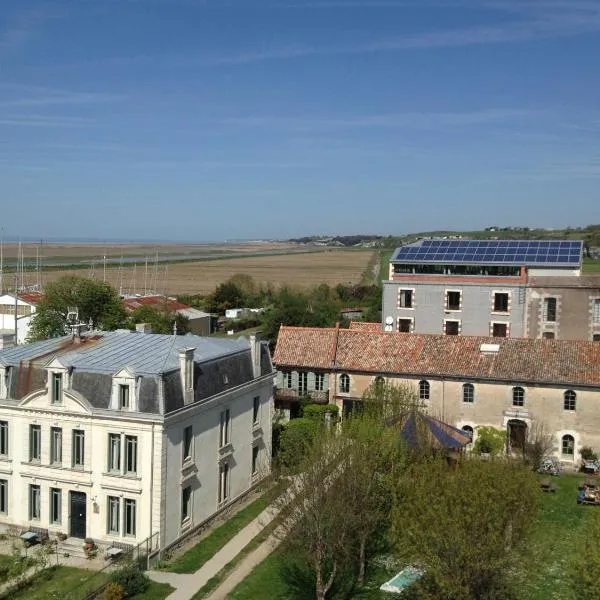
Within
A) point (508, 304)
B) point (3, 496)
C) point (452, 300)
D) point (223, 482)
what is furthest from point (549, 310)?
point (3, 496)

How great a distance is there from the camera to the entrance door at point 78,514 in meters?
29.2

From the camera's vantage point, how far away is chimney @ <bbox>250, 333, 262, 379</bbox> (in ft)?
117

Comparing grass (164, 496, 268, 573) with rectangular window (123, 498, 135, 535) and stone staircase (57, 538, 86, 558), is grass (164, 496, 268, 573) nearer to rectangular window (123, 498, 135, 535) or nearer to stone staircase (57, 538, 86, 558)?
rectangular window (123, 498, 135, 535)

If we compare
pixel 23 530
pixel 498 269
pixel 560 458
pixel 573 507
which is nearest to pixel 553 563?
pixel 573 507

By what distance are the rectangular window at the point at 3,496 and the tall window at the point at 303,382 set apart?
68.9ft

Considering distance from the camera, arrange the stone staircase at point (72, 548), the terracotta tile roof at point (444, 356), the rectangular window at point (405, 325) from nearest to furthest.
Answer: the stone staircase at point (72, 548) → the terracotta tile roof at point (444, 356) → the rectangular window at point (405, 325)

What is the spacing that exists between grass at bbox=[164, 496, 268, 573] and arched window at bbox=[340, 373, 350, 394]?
12170 millimetres

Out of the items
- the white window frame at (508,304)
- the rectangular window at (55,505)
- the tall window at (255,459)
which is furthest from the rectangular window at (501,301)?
the rectangular window at (55,505)

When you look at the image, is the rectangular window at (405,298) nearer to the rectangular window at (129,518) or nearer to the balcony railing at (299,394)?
the balcony railing at (299,394)

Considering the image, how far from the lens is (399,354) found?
45.3 metres

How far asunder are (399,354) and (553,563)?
63.6 feet

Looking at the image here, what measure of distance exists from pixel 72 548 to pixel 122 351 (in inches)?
328

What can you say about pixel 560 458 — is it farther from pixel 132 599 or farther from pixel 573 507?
pixel 132 599

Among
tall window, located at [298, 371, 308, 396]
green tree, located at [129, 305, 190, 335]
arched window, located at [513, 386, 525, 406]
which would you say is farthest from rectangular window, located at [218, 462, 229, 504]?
green tree, located at [129, 305, 190, 335]
